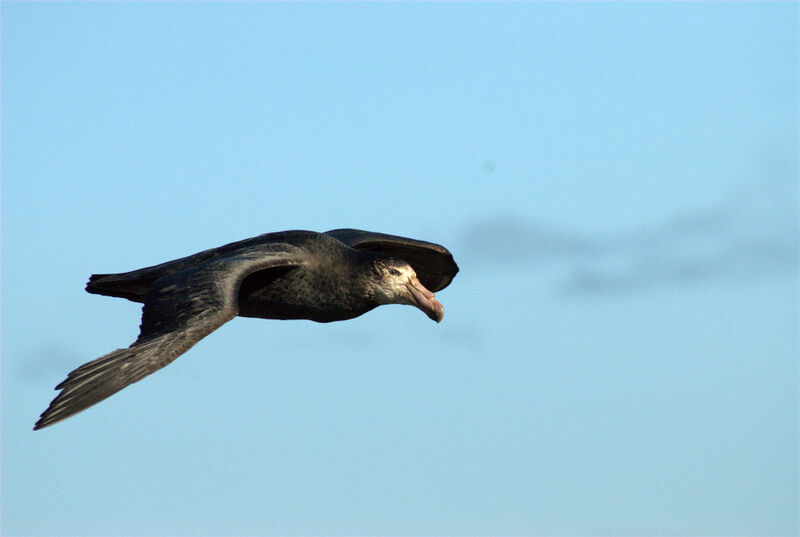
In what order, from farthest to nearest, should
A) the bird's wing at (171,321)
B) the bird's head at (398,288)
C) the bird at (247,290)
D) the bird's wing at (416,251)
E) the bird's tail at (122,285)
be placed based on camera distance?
the bird's wing at (416,251), the bird's tail at (122,285), the bird's head at (398,288), the bird at (247,290), the bird's wing at (171,321)

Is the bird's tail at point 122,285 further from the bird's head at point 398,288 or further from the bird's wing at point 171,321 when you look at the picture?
the bird's head at point 398,288

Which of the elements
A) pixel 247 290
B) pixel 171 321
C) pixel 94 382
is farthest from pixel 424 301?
pixel 94 382

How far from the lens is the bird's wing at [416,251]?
50.3ft

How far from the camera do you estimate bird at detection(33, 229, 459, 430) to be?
36.6ft

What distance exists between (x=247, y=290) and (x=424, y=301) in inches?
71.3

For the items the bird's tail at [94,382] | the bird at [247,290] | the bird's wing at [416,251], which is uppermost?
the bird's wing at [416,251]

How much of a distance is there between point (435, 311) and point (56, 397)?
4330 millimetres

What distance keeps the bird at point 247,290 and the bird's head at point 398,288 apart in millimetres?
10

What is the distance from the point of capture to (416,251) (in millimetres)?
15719

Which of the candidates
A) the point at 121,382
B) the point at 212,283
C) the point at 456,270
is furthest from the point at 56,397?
the point at 456,270

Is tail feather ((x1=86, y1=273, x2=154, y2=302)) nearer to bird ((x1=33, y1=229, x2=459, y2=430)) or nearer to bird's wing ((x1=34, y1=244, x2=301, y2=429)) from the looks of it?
bird ((x1=33, y1=229, x2=459, y2=430))

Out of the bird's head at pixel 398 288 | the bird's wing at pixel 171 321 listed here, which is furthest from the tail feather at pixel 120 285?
the bird's head at pixel 398 288

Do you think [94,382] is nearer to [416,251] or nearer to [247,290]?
[247,290]

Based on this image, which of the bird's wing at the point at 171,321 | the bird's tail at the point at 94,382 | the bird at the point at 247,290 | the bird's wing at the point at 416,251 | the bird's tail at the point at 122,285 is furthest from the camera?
the bird's wing at the point at 416,251
